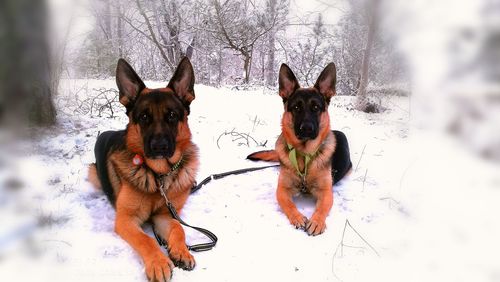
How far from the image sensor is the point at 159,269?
6.83 feet

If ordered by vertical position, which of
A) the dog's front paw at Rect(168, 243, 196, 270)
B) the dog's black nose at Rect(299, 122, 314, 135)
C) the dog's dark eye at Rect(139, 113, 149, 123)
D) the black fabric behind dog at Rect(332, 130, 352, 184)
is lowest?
the dog's front paw at Rect(168, 243, 196, 270)

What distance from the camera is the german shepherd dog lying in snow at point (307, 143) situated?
326cm

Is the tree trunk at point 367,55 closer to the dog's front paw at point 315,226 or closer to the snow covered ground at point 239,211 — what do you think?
the snow covered ground at point 239,211

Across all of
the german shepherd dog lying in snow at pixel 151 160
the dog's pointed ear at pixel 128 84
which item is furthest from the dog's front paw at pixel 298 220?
the dog's pointed ear at pixel 128 84

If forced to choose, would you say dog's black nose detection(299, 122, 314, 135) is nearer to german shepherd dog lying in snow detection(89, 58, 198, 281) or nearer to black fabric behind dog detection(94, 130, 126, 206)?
german shepherd dog lying in snow detection(89, 58, 198, 281)

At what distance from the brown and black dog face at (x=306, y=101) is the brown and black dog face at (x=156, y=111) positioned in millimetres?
1055

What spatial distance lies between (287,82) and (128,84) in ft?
5.34

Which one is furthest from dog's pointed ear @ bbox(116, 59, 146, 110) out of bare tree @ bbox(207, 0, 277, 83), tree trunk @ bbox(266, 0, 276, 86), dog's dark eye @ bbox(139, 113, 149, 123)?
tree trunk @ bbox(266, 0, 276, 86)

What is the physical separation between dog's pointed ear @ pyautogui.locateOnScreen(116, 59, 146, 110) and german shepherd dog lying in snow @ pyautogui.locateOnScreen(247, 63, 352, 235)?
1.45 m

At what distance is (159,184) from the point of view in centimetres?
279

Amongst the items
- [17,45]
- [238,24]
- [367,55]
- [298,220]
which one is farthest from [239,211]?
[238,24]

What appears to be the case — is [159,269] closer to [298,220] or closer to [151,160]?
[151,160]

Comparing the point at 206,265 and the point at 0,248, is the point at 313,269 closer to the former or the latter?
the point at 206,265

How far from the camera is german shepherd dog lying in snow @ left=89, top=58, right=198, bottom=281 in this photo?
255 cm
